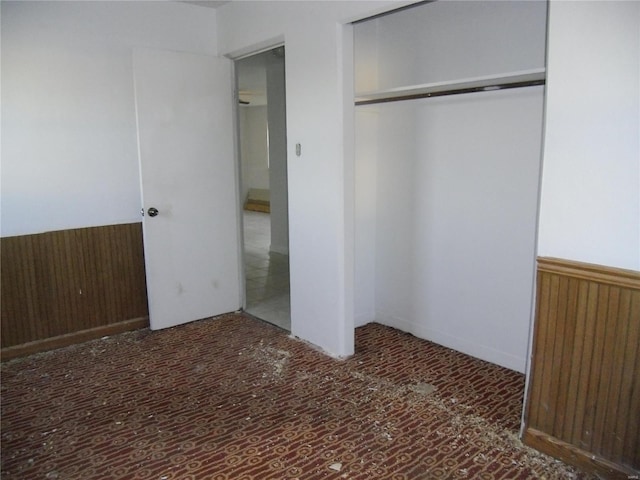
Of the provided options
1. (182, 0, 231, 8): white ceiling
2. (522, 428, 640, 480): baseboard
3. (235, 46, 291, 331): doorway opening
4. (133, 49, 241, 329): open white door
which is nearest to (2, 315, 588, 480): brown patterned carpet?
(522, 428, 640, 480): baseboard

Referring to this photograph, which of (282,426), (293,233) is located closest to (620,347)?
(282,426)

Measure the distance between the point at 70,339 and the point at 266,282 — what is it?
7.14 ft

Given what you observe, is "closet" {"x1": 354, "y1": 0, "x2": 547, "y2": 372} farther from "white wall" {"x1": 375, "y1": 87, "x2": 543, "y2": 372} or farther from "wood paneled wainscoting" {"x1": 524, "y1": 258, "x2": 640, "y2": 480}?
"wood paneled wainscoting" {"x1": 524, "y1": 258, "x2": 640, "y2": 480}

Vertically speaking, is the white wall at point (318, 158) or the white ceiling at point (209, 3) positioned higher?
the white ceiling at point (209, 3)

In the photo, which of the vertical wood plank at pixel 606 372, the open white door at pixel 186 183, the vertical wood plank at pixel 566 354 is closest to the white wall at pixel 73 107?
the open white door at pixel 186 183

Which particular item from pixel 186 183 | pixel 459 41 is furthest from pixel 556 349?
pixel 186 183

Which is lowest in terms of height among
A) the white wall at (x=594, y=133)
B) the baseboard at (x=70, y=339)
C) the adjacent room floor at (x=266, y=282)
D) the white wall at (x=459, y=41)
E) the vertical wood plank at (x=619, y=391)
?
the adjacent room floor at (x=266, y=282)

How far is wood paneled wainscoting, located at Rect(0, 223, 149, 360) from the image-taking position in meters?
3.41

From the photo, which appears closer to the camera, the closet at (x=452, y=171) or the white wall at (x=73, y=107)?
the closet at (x=452, y=171)

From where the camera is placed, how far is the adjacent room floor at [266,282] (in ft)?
14.2

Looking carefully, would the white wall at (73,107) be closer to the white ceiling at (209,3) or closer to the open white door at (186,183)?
the white ceiling at (209,3)

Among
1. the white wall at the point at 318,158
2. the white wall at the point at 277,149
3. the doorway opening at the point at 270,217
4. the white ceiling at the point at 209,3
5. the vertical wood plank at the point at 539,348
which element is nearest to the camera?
the vertical wood plank at the point at 539,348

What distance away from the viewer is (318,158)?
3316 mm

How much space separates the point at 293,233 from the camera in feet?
12.0
